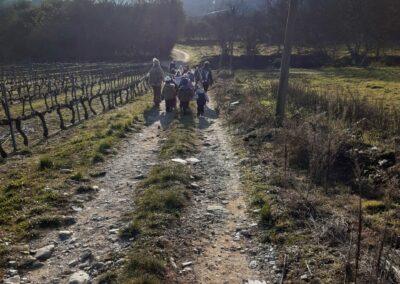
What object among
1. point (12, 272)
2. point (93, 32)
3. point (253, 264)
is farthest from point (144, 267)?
point (93, 32)

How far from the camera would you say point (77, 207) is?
25.8 ft

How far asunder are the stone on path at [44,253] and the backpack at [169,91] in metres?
12.7

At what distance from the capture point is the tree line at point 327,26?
166 feet

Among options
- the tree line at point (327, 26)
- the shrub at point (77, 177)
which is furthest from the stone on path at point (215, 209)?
the tree line at point (327, 26)

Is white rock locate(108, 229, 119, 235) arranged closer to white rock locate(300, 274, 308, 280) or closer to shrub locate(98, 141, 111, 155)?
white rock locate(300, 274, 308, 280)

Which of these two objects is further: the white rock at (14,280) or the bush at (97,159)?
the bush at (97,159)

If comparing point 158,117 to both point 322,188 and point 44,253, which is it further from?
point 44,253

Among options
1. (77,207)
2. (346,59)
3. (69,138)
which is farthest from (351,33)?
(77,207)

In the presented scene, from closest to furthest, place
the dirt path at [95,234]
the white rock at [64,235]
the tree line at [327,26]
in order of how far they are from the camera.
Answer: the dirt path at [95,234]
the white rock at [64,235]
the tree line at [327,26]

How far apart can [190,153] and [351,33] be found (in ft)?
159

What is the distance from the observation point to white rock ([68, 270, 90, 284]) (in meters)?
5.41

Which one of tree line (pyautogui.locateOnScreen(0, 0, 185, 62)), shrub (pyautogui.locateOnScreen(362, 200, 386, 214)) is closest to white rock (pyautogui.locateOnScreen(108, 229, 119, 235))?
shrub (pyautogui.locateOnScreen(362, 200, 386, 214))

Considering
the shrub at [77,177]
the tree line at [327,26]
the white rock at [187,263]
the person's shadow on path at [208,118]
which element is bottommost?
the person's shadow on path at [208,118]

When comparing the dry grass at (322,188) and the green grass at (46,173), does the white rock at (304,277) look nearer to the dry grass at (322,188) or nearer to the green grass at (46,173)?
the dry grass at (322,188)
